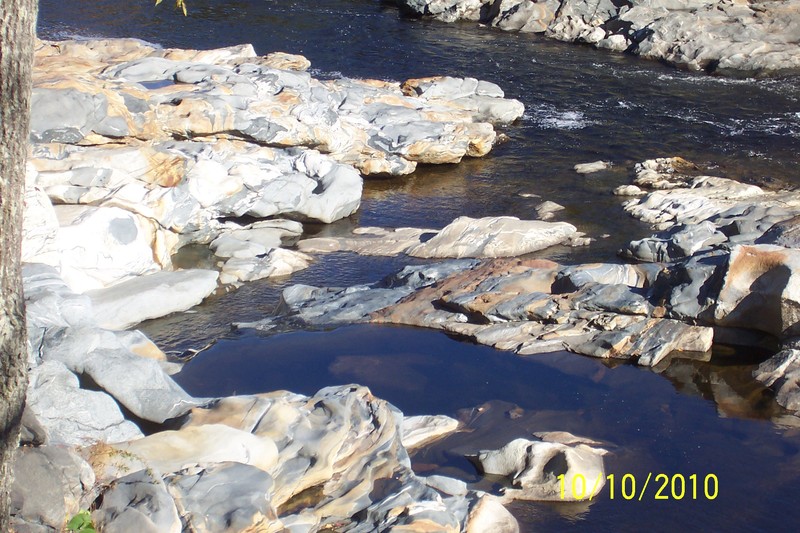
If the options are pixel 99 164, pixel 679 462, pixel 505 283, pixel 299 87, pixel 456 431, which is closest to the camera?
pixel 679 462

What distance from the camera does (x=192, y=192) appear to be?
14.7 metres

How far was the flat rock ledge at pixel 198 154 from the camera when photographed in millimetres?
12977

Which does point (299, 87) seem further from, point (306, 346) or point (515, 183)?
point (306, 346)

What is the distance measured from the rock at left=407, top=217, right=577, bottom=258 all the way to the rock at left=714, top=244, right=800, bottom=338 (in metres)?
4.52

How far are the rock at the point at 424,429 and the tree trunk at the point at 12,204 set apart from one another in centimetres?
471

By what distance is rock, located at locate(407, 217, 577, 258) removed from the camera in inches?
578

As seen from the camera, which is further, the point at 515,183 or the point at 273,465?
the point at 515,183

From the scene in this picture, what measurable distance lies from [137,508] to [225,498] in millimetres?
725

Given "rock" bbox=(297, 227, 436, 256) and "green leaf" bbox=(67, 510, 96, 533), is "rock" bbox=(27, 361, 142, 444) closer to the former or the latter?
"green leaf" bbox=(67, 510, 96, 533)

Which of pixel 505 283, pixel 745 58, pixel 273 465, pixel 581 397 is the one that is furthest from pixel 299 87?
pixel 745 58

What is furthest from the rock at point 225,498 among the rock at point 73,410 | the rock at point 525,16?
the rock at point 525,16

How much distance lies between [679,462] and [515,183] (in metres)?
10.7

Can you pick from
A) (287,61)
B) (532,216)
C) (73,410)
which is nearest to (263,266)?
(532,216)

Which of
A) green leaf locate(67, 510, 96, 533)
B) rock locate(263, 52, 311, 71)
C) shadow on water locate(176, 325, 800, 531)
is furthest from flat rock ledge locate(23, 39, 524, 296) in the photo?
green leaf locate(67, 510, 96, 533)
